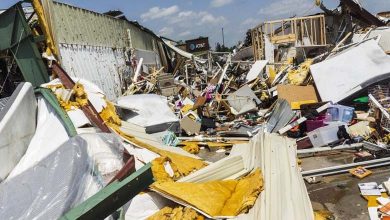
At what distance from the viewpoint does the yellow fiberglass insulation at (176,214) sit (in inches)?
161

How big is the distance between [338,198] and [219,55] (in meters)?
15.8

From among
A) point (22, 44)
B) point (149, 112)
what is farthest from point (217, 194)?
point (22, 44)

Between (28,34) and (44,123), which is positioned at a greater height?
(28,34)

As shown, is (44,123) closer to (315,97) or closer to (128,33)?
(315,97)

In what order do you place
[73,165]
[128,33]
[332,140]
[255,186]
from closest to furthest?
[73,165] → [255,186] → [332,140] → [128,33]

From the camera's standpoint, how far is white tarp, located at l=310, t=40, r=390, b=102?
28.0ft

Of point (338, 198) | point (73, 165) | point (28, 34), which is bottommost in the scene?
point (338, 198)

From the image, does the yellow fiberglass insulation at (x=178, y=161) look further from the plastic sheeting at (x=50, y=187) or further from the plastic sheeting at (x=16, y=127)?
the plastic sheeting at (x=50, y=187)

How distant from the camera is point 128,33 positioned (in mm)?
19141

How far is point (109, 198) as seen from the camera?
2428mm

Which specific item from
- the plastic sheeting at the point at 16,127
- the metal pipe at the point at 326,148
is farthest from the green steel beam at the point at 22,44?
the metal pipe at the point at 326,148

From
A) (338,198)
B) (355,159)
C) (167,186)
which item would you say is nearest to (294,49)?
(355,159)

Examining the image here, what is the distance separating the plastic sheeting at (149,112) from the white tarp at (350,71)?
3790mm

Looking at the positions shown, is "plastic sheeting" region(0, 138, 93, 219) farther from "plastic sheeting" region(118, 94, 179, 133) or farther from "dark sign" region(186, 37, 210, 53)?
"dark sign" region(186, 37, 210, 53)
